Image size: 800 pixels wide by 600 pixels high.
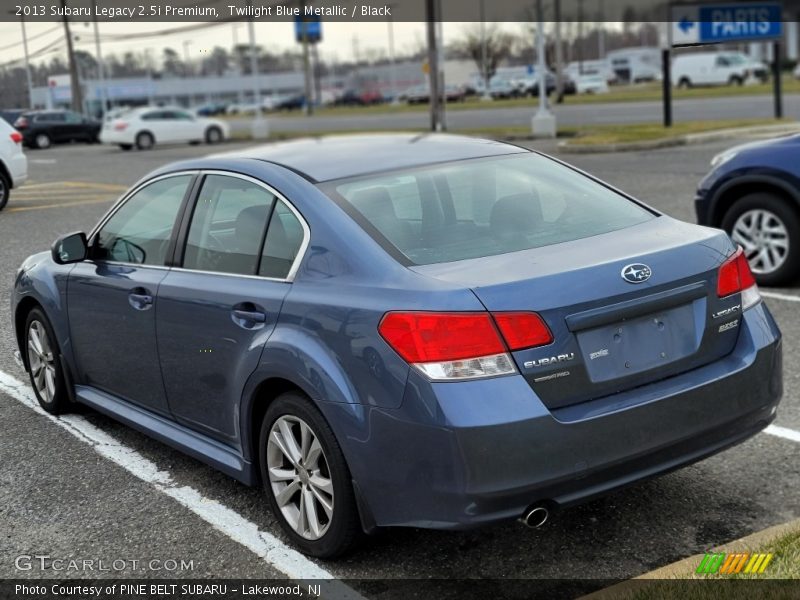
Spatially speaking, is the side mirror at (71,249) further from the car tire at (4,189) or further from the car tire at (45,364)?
the car tire at (4,189)

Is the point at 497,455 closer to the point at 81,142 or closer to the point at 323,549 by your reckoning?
the point at 323,549

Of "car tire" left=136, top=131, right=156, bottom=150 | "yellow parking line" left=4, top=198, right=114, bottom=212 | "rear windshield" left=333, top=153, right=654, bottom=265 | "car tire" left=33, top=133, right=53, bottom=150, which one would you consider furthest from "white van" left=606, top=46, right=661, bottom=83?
"rear windshield" left=333, top=153, right=654, bottom=265

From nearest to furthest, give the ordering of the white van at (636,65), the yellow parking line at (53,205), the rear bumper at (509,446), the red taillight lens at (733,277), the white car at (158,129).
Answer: the rear bumper at (509,446) < the red taillight lens at (733,277) < the yellow parking line at (53,205) < the white car at (158,129) < the white van at (636,65)

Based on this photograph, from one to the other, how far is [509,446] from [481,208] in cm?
126

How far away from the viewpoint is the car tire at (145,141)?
35281 millimetres

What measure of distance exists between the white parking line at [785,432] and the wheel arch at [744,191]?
3245 millimetres

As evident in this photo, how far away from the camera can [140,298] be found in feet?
15.5

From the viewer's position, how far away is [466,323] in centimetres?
334

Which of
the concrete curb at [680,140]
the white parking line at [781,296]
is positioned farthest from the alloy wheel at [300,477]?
the concrete curb at [680,140]

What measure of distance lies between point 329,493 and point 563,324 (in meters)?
1.07

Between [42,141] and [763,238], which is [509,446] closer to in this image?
[763,238]

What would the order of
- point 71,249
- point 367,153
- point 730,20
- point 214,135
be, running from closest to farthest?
point 367,153
point 71,249
point 730,20
point 214,135

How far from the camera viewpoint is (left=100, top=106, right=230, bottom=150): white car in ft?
115

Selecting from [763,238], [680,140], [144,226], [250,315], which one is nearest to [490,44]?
[680,140]
